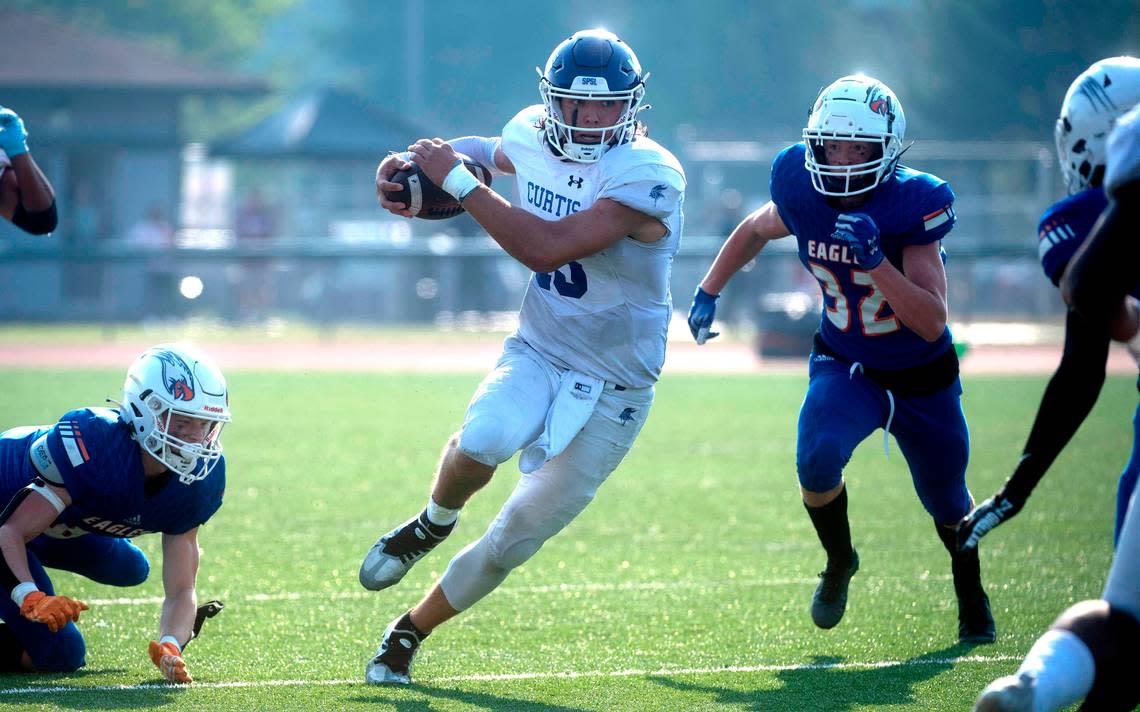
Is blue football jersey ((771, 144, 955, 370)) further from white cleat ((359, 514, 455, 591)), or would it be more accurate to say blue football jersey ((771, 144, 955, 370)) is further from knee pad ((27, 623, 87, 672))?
knee pad ((27, 623, 87, 672))

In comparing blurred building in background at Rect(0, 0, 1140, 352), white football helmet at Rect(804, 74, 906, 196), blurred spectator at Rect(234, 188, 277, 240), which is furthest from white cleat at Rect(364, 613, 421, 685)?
blurred spectator at Rect(234, 188, 277, 240)

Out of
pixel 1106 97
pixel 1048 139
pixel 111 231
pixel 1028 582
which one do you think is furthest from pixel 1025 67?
pixel 1106 97

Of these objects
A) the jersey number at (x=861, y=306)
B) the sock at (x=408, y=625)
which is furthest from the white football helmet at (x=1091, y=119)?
Answer: the sock at (x=408, y=625)

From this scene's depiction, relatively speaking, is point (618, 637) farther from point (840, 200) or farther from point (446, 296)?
point (446, 296)

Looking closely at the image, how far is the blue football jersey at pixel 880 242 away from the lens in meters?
4.68

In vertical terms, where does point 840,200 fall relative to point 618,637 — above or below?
above

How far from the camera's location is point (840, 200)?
15.7 ft

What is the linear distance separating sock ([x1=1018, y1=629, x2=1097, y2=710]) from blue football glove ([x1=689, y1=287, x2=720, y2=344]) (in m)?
2.44

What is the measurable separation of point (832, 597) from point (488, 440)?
4.75ft

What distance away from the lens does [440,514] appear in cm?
452

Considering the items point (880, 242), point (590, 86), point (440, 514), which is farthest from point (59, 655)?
point (880, 242)

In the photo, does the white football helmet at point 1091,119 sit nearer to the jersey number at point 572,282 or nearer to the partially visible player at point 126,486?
the jersey number at point 572,282

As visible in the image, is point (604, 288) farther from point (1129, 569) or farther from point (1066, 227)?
point (1129, 569)

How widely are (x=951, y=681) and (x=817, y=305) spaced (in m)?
12.1
